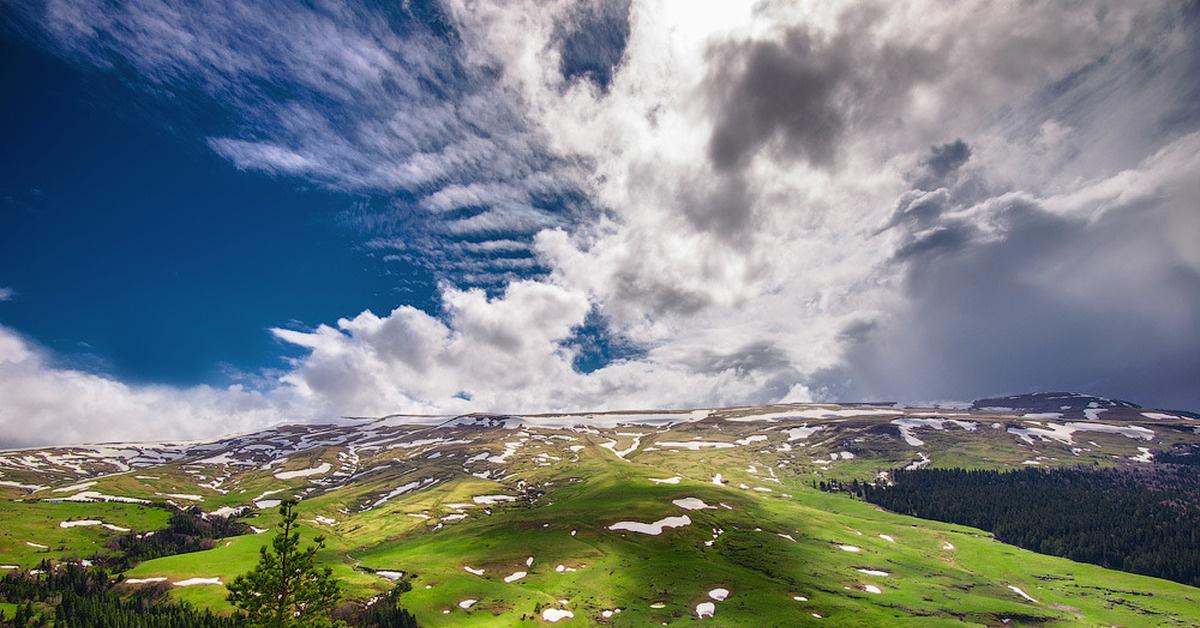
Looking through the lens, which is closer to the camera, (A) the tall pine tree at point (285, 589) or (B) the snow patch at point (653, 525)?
(A) the tall pine tree at point (285, 589)

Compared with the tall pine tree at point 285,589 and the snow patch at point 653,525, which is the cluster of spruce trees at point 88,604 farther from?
the snow patch at point 653,525

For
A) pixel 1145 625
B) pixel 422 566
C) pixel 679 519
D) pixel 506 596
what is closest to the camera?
pixel 1145 625

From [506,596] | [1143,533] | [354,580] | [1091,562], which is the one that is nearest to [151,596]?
[354,580]

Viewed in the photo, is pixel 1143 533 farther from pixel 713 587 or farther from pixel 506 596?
pixel 506 596

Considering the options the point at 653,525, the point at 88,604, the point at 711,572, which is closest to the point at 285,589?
the point at 711,572

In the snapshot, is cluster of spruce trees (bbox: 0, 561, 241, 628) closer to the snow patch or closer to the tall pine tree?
the tall pine tree

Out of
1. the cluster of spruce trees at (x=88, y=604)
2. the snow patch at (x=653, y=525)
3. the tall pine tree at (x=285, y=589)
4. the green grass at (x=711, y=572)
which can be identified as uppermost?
the tall pine tree at (x=285, y=589)

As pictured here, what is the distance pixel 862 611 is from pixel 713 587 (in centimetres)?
3152

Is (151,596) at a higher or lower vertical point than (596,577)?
lower

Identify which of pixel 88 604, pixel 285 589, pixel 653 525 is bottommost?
pixel 88 604

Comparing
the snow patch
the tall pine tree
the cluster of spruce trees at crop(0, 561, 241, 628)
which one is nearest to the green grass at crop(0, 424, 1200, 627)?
the snow patch

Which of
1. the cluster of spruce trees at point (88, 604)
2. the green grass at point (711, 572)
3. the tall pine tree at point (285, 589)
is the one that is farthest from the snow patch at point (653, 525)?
the tall pine tree at point (285, 589)

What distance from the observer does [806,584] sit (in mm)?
127062

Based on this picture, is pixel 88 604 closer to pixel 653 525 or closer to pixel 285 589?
pixel 285 589
